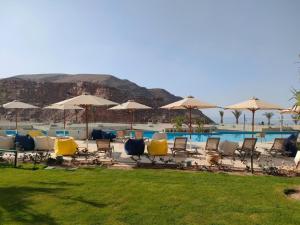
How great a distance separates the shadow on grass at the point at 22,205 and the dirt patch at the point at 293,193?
450cm

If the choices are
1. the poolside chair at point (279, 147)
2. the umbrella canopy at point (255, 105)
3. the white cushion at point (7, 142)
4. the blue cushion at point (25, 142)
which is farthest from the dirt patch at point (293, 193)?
the white cushion at point (7, 142)

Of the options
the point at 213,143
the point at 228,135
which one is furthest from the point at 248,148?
the point at 228,135

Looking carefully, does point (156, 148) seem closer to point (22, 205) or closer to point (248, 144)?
point (248, 144)

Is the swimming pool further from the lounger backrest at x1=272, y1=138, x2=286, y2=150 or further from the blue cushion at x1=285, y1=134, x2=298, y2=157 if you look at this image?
the blue cushion at x1=285, y1=134, x2=298, y2=157

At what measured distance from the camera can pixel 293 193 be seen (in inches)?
282

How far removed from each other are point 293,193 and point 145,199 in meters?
3.04

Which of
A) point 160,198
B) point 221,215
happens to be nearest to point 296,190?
point 221,215

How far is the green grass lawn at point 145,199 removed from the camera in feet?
18.4

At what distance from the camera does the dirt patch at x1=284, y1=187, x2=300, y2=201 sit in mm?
6939

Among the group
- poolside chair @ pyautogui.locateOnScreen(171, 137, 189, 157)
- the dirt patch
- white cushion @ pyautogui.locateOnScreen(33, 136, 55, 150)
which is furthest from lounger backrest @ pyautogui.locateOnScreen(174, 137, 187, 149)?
the dirt patch

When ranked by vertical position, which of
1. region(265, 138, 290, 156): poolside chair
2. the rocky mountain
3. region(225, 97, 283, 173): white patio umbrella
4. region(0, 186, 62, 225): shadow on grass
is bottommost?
region(0, 186, 62, 225): shadow on grass

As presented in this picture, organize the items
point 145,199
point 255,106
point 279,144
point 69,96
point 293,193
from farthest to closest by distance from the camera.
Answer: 1. point 69,96
2. point 255,106
3. point 279,144
4. point 293,193
5. point 145,199

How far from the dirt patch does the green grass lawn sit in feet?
0.46

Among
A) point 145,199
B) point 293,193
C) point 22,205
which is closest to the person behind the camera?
point 22,205
